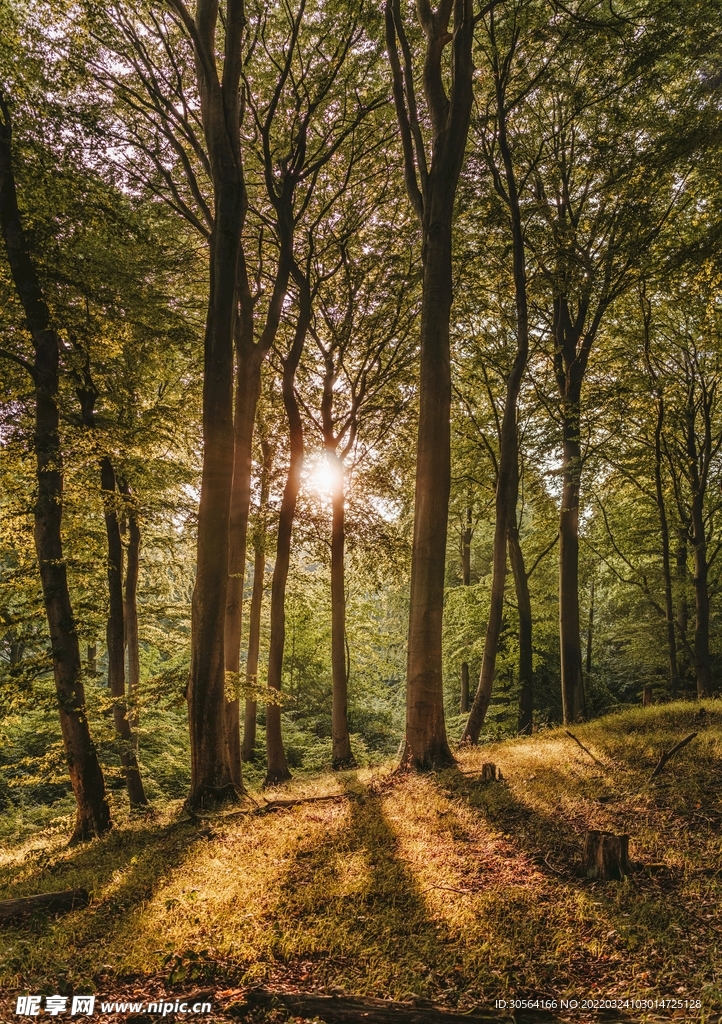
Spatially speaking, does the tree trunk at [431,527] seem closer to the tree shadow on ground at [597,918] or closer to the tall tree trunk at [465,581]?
the tree shadow on ground at [597,918]

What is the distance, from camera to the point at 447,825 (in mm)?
5445

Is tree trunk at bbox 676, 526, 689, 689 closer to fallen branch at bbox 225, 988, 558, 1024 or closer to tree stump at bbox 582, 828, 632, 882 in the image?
tree stump at bbox 582, 828, 632, 882

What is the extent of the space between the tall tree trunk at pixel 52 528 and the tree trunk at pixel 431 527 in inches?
193

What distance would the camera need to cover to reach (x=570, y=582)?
1296cm

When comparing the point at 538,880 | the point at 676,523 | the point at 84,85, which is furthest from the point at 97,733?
the point at 676,523

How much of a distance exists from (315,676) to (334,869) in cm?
2153

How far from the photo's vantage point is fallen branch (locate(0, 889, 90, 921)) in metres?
4.50

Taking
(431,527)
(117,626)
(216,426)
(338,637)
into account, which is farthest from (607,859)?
(117,626)

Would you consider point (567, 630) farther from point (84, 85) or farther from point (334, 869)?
point (84, 85)

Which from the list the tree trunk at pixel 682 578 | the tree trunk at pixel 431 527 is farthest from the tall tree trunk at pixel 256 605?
the tree trunk at pixel 682 578

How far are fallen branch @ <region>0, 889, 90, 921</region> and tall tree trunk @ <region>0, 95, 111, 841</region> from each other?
3.47 meters

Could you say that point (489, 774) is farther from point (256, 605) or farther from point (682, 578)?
point (682, 578)

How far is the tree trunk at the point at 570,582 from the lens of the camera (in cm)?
1238
